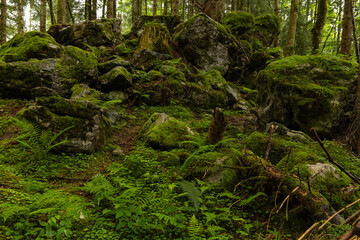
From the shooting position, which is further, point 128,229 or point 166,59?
point 166,59

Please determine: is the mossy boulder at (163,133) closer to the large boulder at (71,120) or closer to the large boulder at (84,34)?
the large boulder at (71,120)

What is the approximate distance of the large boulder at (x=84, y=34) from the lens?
1092 cm

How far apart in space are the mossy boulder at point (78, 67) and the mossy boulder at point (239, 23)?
9.46 m

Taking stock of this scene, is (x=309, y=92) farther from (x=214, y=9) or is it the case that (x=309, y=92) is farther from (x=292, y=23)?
(x=214, y=9)

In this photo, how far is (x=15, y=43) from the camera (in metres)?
8.72

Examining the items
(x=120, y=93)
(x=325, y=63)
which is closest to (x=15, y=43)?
(x=120, y=93)

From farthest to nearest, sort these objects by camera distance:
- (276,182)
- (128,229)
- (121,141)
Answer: (121,141)
(276,182)
(128,229)

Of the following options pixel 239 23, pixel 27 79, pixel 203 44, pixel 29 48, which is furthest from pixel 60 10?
pixel 239 23

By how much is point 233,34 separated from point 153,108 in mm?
8717

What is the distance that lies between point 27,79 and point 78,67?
1.68 metres

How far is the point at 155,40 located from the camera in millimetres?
10742

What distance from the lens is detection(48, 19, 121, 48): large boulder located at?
10.9 metres

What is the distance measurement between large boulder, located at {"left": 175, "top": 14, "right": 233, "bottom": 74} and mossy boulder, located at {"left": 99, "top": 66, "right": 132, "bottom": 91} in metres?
4.78

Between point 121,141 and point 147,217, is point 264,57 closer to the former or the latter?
point 121,141
